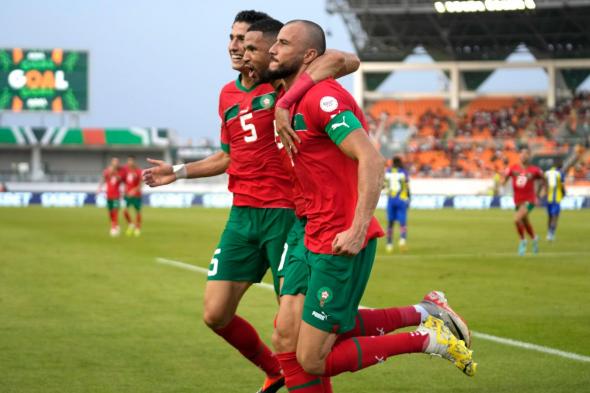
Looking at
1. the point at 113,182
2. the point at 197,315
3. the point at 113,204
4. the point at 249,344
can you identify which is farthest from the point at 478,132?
the point at 249,344

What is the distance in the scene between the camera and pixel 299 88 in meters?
5.87

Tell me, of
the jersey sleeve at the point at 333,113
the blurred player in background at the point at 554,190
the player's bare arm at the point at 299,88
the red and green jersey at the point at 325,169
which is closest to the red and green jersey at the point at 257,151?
the player's bare arm at the point at 299,88

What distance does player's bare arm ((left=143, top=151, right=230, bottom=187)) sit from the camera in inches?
306

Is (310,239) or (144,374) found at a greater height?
(310,239)

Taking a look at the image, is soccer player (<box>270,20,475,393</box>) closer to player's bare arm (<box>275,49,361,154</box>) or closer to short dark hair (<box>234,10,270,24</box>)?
player's bare arm (<box>275,49,361,154</box>)

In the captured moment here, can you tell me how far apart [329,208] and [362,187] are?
1.14ft

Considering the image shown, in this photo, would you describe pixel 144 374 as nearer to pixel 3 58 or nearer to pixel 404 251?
pixel 404 251

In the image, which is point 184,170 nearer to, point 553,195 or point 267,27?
point 267,27

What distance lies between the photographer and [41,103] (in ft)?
214

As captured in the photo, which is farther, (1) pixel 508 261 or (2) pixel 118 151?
(2) pixel 118 151

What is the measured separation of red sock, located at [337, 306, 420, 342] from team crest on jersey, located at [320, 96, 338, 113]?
1530 mm

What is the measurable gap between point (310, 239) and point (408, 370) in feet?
9.88

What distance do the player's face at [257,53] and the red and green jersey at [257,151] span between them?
42cm

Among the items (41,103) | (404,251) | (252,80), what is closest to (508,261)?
(404,251)
